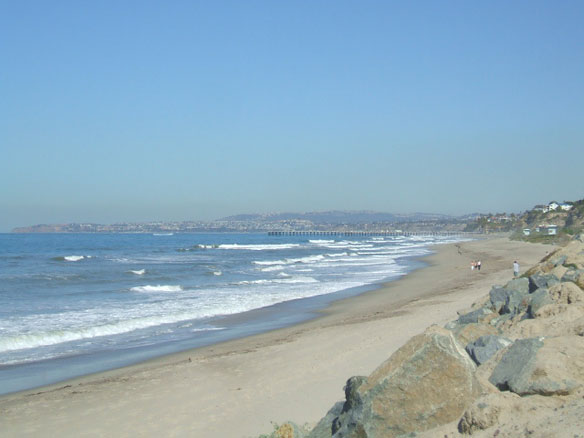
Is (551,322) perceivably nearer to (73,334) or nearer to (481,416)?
(481,416)

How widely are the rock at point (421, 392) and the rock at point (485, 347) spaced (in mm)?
1132

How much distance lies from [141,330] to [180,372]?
6.13m

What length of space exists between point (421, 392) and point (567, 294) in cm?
427

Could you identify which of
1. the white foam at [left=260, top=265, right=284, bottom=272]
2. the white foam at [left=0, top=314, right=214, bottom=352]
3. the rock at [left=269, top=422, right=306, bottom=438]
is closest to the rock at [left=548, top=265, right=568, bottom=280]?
the rock at [left=269, top=422, right=306, bottom=438]

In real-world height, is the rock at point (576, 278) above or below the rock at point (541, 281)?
above

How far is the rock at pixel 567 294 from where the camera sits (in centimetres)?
846

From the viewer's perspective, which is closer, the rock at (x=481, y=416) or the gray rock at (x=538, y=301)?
the rock at (x=481, y=416)

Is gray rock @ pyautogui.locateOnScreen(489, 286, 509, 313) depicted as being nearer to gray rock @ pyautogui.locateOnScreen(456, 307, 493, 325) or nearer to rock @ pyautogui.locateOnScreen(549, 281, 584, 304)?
gray rock @ pyautogui.locateOnScreen(456, 307, 493, 325)

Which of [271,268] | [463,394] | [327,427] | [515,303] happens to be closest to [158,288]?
[271,268]

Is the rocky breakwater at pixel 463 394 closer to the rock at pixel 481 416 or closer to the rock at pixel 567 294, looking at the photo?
the rock at pixel 481 416

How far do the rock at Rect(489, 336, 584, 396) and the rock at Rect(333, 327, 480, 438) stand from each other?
34cm

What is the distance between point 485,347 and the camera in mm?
A: 6691

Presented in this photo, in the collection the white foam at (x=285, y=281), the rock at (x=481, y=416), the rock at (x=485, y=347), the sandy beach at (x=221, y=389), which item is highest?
the rock at (x=485, y=347)

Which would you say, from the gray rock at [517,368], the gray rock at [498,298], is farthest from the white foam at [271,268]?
the gray rock at [517,368]
